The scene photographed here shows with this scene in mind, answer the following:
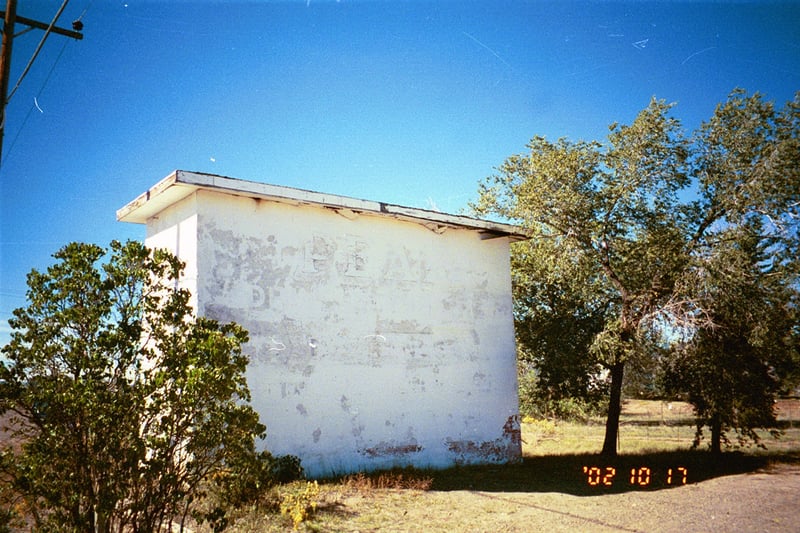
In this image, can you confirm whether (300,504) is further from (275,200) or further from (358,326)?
(275,200)

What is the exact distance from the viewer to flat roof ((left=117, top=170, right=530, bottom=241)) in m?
8.70

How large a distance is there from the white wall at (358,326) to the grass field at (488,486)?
0.88m

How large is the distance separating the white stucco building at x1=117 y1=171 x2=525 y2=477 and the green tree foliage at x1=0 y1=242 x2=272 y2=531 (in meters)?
4.18

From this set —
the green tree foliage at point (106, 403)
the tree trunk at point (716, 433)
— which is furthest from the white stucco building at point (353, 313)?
the tree trunk at point (716, 433)

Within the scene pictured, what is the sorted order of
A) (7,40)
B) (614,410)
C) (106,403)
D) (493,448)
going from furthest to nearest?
(614,410) < (493,448) < (7,40) < (106,403)

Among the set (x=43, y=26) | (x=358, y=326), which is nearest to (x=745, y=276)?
(x=358, y=326)

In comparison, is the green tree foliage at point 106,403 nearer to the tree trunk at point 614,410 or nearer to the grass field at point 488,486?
the grass field at point 488,486

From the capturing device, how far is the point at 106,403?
407 centimetres

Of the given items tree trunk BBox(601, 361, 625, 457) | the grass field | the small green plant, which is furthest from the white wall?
tree trunk BBox(601, 361, 625, 457)

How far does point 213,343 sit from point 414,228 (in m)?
7.63

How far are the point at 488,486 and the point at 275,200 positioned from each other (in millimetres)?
6708

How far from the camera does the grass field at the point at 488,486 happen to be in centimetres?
655

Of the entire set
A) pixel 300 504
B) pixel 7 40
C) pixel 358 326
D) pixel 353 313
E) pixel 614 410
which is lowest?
pixel 300 504

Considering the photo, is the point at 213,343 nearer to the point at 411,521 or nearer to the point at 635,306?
the point at 411,521
